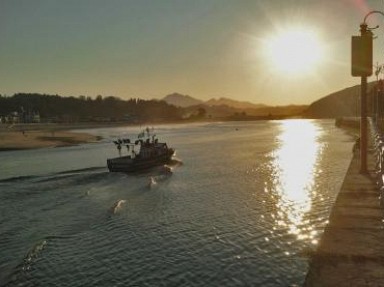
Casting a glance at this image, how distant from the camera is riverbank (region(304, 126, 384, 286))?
1038 cm

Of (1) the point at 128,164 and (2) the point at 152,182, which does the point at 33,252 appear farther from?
(1) the point at 128,164

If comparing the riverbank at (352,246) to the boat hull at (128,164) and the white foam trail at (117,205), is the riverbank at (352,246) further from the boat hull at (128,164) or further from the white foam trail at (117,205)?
the boat hull at (128,164)

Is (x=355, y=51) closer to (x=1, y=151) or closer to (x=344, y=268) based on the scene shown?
(x=344, y=268)

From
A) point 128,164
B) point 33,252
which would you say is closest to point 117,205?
point 33,252

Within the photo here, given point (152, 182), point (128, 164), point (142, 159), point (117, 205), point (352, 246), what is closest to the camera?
point (352, 246)

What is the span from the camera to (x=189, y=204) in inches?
1182

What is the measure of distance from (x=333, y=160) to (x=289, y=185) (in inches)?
862

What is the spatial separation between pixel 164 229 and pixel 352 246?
12.7 meters

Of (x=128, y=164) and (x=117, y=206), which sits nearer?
(x=117, y=206)

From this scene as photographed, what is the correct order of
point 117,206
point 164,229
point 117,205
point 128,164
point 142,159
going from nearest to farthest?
point 164,229 < point 117,206 < point 117,205 < point 128,164 < point 142,159

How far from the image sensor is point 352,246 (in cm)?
1234

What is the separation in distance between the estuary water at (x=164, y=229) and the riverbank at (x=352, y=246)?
268 centimetres

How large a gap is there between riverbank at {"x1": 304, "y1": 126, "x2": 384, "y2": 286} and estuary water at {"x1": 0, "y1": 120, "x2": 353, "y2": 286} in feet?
8.78

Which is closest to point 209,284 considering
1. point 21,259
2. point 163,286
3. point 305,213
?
point 163,286
